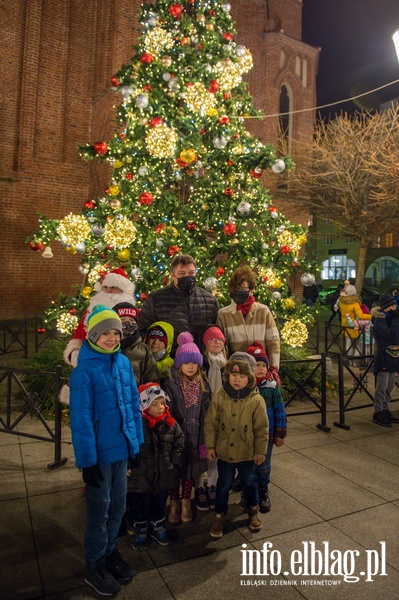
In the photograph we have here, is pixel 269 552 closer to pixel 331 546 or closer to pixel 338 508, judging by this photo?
pixel 331 546

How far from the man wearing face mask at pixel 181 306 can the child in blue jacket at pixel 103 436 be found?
124 centimetres

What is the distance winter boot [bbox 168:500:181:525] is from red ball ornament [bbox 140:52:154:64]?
642cm

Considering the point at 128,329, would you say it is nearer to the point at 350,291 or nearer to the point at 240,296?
the point at 240,296

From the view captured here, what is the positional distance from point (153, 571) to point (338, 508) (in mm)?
1684

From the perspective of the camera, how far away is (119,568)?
262cm

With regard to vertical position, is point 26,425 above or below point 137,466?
below

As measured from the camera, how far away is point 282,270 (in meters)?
6.81

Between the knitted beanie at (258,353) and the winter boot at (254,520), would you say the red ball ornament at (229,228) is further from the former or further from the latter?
the winter boot at (254,520)

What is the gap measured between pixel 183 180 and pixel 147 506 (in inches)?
215

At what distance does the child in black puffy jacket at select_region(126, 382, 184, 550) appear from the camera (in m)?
2.95

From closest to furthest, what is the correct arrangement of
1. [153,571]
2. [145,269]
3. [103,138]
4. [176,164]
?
[153,571], [145,269], [176,164], [103,138]

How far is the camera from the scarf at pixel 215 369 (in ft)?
11.6

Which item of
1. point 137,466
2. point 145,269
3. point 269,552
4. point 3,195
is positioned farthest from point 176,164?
point 3,195

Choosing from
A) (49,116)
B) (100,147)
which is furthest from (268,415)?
(49,116)
